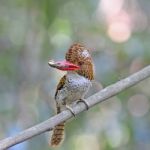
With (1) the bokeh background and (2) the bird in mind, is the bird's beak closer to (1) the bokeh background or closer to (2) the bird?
(2) the bird

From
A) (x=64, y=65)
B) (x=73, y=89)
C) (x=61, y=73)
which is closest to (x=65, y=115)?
(x=64, y=65)

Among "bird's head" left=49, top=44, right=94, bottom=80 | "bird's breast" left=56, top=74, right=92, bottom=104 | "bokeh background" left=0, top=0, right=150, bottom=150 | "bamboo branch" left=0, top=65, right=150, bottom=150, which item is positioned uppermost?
"bird's head" left=49, top=44, right=94, bottom=80

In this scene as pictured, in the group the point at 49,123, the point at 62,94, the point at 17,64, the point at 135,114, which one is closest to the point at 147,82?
the point at 135,114

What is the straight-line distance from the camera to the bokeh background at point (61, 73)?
2.66 meters

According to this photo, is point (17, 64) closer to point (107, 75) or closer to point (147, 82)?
point (107, 75)

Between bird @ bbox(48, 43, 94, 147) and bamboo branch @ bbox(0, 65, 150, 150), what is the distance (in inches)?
1.1

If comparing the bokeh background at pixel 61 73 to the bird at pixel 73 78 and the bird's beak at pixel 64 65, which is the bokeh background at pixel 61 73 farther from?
the bird's beak at pixel 64 65

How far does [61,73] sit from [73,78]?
4.52 ft

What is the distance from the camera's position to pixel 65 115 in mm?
1186

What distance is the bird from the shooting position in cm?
120

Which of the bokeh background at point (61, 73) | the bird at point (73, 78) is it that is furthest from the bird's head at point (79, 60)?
the bokeh background at point (61, 73)

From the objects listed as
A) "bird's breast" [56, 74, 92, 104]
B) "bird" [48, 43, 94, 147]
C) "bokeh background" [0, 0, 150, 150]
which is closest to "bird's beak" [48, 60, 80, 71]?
"bird" [48, 43, 94, 147]

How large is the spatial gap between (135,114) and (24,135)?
6.04 ft

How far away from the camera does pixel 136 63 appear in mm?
2814
